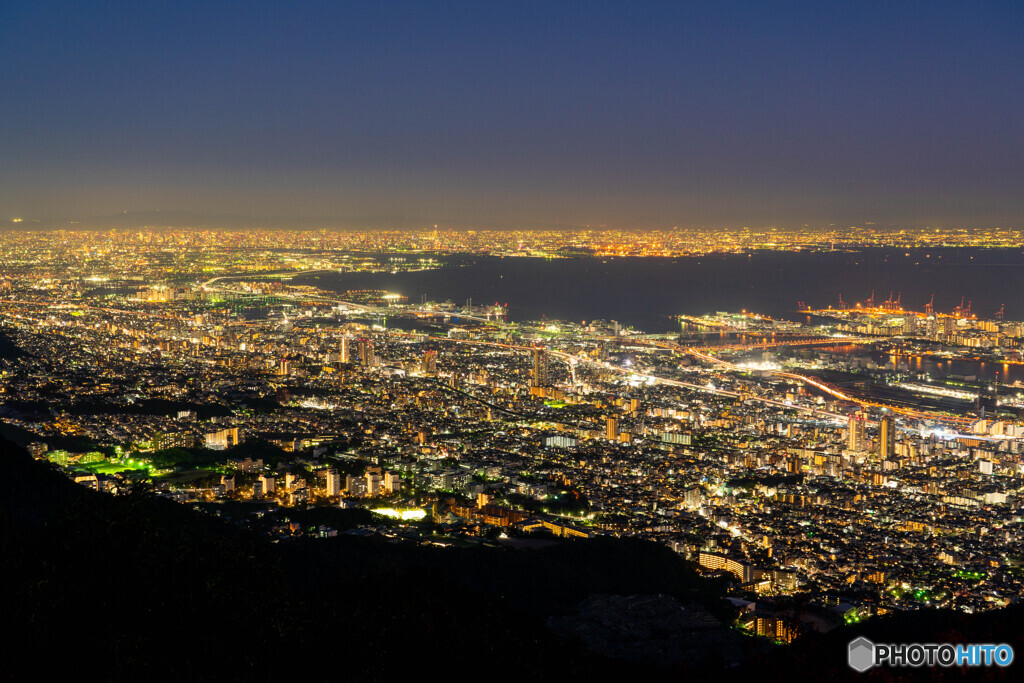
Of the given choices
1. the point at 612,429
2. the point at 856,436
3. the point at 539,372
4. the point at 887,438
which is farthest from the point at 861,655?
the point at 539,372

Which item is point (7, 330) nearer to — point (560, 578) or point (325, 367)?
point (325, 367)

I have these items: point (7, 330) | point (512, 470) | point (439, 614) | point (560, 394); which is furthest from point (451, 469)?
point (7, 330)

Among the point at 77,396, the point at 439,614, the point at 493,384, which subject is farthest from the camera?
the point at 493,384

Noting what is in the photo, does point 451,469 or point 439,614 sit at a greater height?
point 439,614

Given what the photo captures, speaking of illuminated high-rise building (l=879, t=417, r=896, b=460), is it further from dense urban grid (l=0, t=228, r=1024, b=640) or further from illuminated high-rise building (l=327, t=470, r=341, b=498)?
illuminated high-rise building (l=327, t=470, r=341, b=498)

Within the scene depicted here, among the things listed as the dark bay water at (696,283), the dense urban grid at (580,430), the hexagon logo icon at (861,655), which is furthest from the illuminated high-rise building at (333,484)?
the dark bay water at (696,283)

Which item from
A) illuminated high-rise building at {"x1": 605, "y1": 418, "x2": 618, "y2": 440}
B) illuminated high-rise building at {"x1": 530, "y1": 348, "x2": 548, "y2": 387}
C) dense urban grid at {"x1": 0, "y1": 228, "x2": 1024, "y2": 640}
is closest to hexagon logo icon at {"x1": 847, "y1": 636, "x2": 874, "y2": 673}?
dense urban grid at {"x1": 0, "y1": 228, "x2": 1024, "y2": 640}

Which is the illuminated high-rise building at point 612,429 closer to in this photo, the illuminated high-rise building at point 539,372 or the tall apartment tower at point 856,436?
the tall apartment tower at point 856,436
